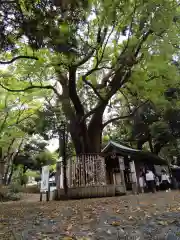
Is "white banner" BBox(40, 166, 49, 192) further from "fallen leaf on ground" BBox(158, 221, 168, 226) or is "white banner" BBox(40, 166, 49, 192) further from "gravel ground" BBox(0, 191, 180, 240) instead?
"fallen leaf on ground" BBox(158, 221, 168, 226)

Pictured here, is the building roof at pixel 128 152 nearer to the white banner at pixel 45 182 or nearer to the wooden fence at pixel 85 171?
the wooden fence at pixel 85 171

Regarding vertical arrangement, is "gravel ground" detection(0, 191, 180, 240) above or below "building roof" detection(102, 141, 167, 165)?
below

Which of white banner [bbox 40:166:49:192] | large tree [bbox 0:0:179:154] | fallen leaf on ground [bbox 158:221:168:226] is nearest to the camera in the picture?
fallen leaf on ground [bbox 158:221:168:226]

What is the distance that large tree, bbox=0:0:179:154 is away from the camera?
6.02 meters

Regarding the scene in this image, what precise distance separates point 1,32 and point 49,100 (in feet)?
29.9

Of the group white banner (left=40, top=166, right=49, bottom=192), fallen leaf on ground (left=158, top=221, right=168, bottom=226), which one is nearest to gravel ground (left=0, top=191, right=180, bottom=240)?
fallen leaf on ground (left=158, top=221, right=168, bottom=226)

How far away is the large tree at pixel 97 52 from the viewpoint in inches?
237

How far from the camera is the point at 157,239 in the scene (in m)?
3.34

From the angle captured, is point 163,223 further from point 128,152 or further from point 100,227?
point 128,152

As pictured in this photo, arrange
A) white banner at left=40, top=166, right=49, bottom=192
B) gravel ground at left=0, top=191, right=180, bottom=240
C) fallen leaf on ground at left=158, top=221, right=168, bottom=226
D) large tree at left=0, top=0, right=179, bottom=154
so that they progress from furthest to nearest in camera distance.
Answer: white banner at left=40, top=166, right=49, bottom=192 < large tree at left=0, top=0, right=179, bottom=154 < fallen leaf on ground at left=158, top=221, right=168, bottom=226 < gravel ground at left=0, top=191, right=180, bottom=240

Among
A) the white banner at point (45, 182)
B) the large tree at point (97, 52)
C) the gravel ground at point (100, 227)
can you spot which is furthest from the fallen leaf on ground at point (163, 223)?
→ the white banner at point (45, 182)

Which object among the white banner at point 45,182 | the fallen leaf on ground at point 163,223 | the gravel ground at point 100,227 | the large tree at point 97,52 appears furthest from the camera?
the white banner at point 45,182

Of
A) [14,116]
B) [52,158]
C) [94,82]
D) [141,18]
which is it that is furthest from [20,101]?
[52,158]

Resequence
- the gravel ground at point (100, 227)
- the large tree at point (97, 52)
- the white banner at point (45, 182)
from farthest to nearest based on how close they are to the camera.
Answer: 1. the white banner at point (45, 182)
2. the large tree at point (97, 52)
3. the gravel ground at point (100, 227)
